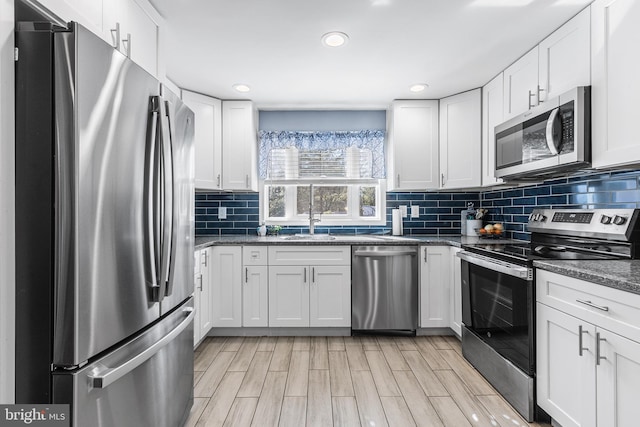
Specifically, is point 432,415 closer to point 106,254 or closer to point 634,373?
point 634,373

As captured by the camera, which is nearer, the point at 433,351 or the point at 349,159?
the point at 433,351

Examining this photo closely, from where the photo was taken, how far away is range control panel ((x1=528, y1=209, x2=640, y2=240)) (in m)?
1.78

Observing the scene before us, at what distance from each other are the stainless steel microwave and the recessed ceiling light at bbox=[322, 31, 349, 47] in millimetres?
1344

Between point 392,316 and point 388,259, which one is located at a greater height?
point 388,259

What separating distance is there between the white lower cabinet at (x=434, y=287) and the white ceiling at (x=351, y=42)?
1.55m

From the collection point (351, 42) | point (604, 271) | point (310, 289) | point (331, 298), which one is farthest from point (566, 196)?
point (310, 289)

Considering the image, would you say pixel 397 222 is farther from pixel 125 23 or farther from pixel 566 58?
pixel 125 23

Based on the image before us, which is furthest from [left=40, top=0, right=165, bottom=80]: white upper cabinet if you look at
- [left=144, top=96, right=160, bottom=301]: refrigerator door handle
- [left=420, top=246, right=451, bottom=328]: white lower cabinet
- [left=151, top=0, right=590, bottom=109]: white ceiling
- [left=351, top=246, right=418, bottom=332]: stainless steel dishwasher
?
[left=420, top=246, right=451, bottom=328]: white lower cabinet

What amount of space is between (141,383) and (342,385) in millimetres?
1354

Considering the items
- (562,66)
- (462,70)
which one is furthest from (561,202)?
(462,70)

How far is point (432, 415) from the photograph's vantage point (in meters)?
1.90

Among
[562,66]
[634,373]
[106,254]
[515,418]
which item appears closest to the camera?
[106,254]

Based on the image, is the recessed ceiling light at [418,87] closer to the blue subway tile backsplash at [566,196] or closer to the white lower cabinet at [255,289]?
the blue subway tile backsplash at [566,196]

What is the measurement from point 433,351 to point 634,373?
5.47 feet
